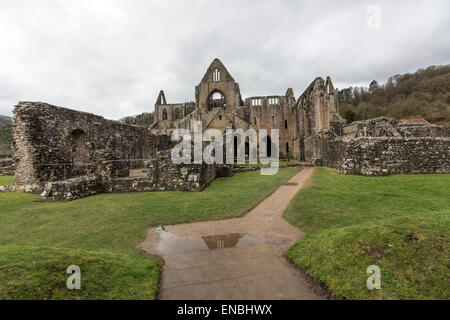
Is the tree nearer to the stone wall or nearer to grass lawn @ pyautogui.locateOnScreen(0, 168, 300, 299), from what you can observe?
grass lawn @ pyautogui.locateOnScreen(0, 168, 300, 299)

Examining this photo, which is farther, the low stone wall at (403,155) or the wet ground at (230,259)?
the low stone wall at (403,155)

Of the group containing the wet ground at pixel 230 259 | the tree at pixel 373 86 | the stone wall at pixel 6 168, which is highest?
the tree at pixel 373 86

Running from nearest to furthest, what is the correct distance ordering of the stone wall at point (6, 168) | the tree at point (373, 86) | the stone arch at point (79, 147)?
A: the stone arch at point (79, 147)
the stone wall at point (6, 168)
the tree at point (373, 86)

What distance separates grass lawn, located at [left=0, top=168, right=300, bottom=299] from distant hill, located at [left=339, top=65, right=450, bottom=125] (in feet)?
183

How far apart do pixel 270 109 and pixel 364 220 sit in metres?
35.5

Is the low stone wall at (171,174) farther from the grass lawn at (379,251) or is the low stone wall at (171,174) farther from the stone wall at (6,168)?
the stone wall at (6,168)

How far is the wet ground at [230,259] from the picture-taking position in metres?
3.36

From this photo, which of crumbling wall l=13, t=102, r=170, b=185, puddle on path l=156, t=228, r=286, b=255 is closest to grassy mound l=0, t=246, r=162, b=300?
puddle on path l=156, t=228, r=286, b=255

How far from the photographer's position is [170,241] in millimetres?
5422

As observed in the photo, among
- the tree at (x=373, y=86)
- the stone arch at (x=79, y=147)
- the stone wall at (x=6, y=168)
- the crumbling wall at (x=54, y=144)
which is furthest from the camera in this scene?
the tree at (x=373, y=86)

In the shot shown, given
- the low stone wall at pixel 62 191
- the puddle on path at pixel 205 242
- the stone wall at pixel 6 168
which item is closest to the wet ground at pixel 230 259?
the puddle on path at pixel 205 242

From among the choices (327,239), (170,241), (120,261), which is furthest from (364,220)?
(120,261)

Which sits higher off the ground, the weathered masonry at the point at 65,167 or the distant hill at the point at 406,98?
the distant hill at the point at 406,98

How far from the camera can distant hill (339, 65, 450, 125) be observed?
51656 mm
